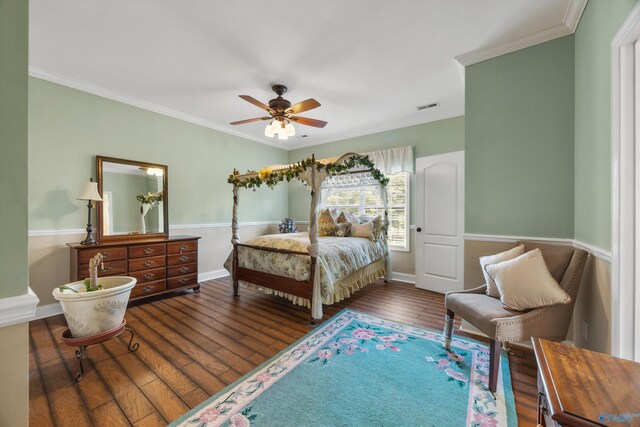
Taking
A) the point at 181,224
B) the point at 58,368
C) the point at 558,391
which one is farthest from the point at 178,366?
the point at 181,224

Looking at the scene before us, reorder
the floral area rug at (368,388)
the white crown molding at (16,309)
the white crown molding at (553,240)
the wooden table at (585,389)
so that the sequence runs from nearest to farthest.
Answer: the wooden table at (585,389)
the white crown molding at (16,309)
the floral area rug at (368,388)
the white crown molding at (553,240)

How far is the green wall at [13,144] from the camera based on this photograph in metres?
0.88

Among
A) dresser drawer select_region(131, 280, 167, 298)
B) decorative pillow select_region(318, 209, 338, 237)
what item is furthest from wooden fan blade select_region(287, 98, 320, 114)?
dresser drawer select_region(131, 280, 167, 298)

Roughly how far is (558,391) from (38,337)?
395 centimetres

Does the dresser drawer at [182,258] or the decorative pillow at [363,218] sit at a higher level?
the decorative pillow at [363,218]

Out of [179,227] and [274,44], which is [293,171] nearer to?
[274,44]

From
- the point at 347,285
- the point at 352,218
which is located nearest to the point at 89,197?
the point at 347,285

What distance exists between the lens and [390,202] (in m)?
4.66

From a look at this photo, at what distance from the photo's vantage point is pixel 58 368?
6.53 ft

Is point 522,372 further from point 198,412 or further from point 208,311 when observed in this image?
point 208,311

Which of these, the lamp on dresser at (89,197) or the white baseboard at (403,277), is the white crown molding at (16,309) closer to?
the lamp on dresser at (89,197)

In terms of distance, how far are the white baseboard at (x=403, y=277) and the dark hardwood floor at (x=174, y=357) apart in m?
0.85

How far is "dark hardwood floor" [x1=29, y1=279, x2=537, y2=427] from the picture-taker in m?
1.61

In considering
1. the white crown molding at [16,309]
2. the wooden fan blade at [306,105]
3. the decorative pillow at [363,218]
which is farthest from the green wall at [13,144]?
the decorative pillow at [363,218]
